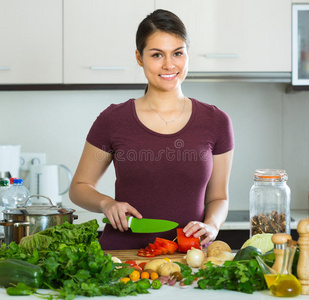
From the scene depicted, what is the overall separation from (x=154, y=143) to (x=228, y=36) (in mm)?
1254

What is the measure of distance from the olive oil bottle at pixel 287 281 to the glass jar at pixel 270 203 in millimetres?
349

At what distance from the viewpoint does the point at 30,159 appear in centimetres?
304

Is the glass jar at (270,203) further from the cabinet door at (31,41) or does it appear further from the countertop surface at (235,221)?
the cabinet door at (31,41)

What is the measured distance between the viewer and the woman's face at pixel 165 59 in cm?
168

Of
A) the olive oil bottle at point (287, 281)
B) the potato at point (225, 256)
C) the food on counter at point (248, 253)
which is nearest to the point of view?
the olive oil bottle at point (287, 281)

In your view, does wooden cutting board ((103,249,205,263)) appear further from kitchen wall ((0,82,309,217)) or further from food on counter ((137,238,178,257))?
kitchen wall ((0,82,309,217))

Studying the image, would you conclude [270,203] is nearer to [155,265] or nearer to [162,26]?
[155,265]

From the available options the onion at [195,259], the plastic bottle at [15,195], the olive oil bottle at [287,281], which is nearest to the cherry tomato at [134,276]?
the onion at [195,259]

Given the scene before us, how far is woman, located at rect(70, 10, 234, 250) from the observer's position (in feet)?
5.55

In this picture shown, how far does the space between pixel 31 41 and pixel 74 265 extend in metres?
1.93

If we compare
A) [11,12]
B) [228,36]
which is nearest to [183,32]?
[228,36]

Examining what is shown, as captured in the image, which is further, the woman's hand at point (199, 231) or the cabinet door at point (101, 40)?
the cabinet door at point (101, 40)

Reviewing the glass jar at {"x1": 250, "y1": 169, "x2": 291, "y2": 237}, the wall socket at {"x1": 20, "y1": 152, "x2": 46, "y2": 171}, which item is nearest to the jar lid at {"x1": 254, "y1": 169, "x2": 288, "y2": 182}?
the glass jar at {"x1": 250, "y1": 169, "x2": 291, "y2": 237}

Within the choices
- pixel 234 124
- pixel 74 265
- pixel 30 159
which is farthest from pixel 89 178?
pixel 234 124
